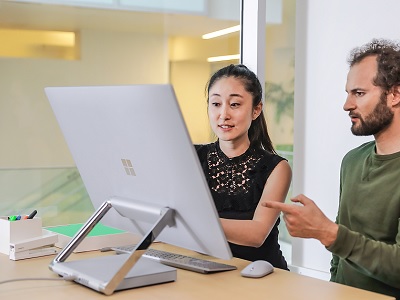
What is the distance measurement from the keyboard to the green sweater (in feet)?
1.07

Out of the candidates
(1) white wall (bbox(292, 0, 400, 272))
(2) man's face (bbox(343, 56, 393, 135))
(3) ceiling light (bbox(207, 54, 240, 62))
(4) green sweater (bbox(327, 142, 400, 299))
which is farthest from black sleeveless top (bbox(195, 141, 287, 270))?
(3) ceiling light (bbox(207, 54, 240, 62))

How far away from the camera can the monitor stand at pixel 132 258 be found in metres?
1.38

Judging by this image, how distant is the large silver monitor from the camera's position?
1.29 meters

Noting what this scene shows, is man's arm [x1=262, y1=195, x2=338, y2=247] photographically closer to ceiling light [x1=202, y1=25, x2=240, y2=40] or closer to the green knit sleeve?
the green knit sleeve

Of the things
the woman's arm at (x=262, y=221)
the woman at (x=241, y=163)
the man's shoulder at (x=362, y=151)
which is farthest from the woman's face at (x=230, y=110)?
the man's shoulder at (x=362, y=151)

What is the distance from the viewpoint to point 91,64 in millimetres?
3217

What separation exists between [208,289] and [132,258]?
20cm

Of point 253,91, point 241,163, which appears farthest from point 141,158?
point 253,91

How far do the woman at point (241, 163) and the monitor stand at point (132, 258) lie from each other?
55 cm

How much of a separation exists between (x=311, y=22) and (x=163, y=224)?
7.81 ft

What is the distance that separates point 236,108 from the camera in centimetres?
217

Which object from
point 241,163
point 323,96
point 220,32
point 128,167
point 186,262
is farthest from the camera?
point 220,32

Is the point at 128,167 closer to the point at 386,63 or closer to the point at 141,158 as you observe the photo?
the point at 141,158

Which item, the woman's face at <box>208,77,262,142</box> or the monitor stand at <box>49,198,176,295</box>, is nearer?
the monitor stand at <box>49,198,176,295</box>
